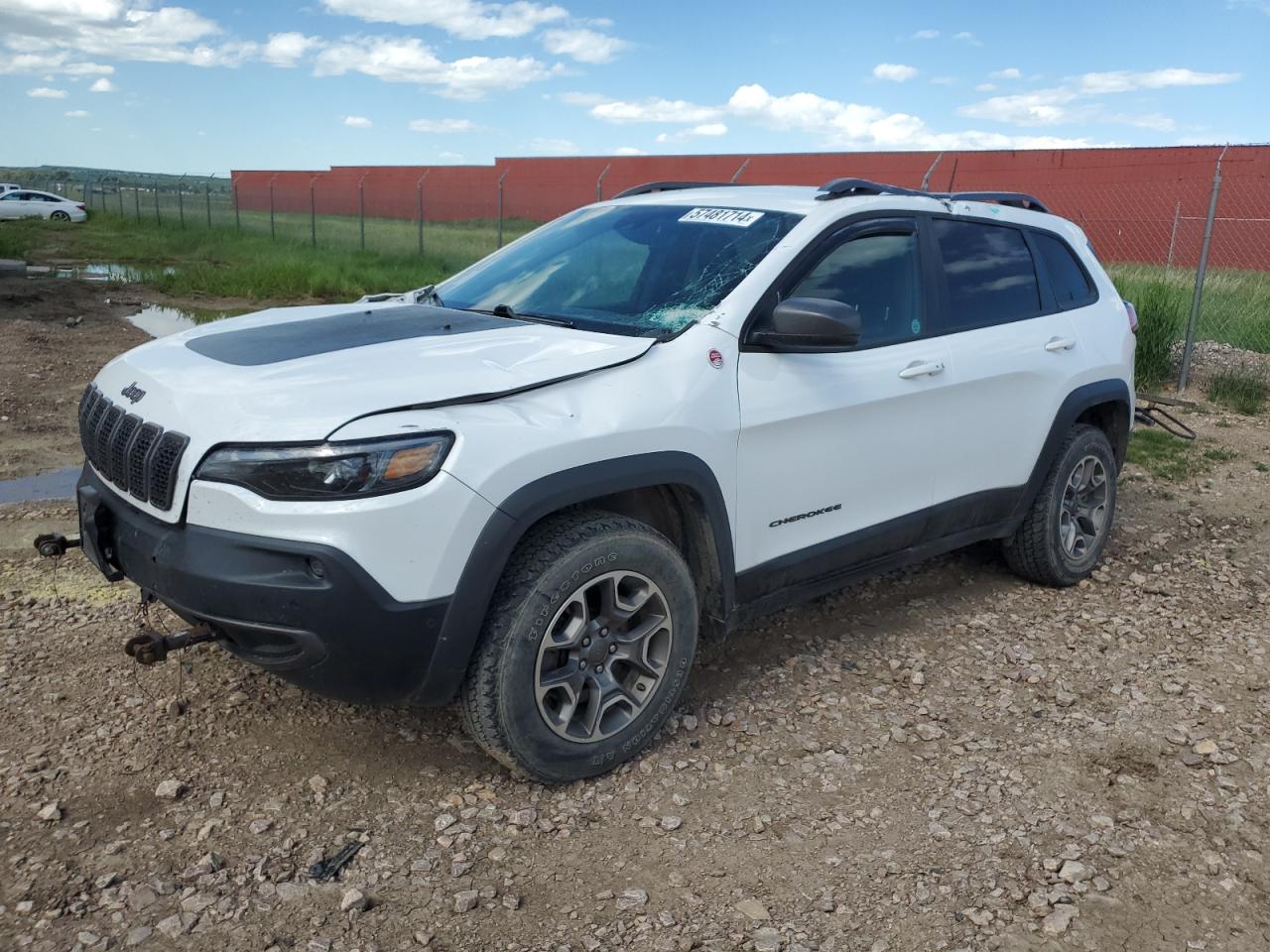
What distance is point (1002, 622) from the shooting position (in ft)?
16.0

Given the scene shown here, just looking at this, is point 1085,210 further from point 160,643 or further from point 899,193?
point 160,643

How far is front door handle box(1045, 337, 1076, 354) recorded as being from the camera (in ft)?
15.9

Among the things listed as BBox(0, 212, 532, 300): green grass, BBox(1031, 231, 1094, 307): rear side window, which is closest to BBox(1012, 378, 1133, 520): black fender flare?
BBox(1031, 231, 1094, 307): rear side window

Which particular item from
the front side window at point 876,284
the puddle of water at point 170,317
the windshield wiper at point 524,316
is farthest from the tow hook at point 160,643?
the puddle of water at point 170,317

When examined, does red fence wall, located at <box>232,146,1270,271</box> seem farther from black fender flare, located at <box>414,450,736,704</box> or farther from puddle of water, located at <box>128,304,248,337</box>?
black fender flare, located at <box>414,450,736,704</box>

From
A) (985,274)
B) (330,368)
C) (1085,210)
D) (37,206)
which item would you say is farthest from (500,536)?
(37,206)

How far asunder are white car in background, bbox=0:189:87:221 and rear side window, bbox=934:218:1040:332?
38.7 m

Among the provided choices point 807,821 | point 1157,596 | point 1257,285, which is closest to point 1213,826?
point 807,821

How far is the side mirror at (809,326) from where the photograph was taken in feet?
11.5

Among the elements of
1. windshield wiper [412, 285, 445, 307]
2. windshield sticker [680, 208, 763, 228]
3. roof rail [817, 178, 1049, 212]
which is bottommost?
windshield wiper [412, 285, 445, 307]

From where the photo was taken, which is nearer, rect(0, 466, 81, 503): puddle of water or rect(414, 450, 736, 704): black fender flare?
rect(414, 450, 736, 704): black fender flare

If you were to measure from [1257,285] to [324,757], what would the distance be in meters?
14.6

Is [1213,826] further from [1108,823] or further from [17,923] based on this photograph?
[17,923]

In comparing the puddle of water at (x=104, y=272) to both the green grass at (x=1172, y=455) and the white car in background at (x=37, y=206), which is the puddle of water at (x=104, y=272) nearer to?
the green grass at (x=1172, y=455)
